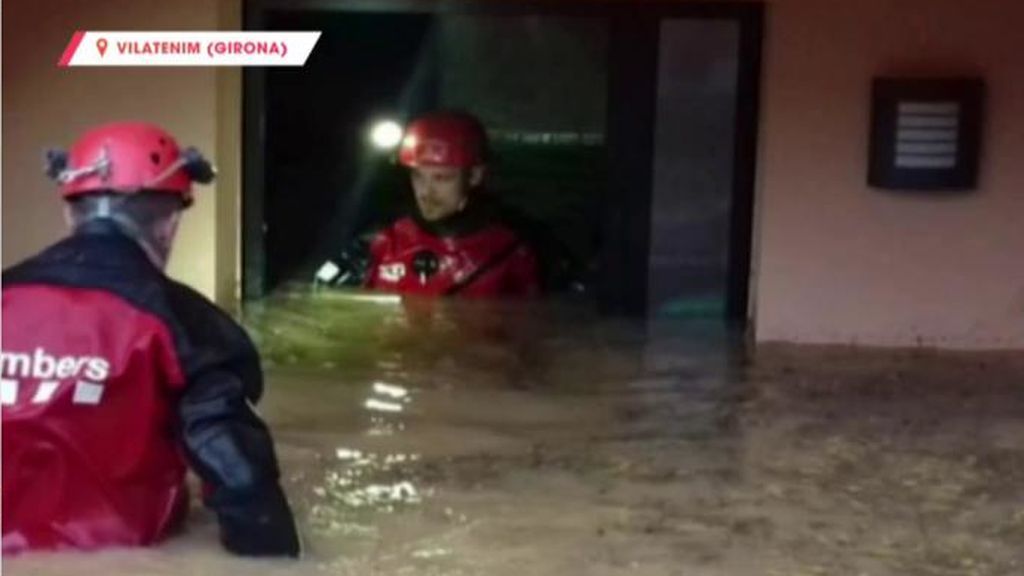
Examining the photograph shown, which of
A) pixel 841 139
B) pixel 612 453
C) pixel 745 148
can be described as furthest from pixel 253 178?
pixel 612 453

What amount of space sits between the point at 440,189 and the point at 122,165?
2.70 m

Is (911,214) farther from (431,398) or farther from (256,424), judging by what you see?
(256,424)

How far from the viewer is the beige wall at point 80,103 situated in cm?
548

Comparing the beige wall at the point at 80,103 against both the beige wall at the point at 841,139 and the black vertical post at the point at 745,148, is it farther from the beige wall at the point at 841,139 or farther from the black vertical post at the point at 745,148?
the black vertical post at the point at 745,148

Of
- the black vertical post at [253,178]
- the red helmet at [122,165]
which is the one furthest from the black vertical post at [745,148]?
the red helmet at [122,165]

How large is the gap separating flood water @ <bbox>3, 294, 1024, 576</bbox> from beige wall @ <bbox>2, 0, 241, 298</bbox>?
0.43 m

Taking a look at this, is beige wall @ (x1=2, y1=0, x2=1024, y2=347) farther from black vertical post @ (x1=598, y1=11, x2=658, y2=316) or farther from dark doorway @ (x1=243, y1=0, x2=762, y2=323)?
black vertical post @ (x1=598, y1=11, x2=658, y2=316)

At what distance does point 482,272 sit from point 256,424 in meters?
2.65

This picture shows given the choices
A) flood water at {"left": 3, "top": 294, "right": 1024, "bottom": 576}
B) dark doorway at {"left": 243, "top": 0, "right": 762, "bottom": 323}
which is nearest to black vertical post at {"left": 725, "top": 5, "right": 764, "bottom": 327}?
dark doorway at {"left": 243, "top": 0, "right": 762, "bottom": 323}

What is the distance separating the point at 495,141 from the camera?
7285 millimetres

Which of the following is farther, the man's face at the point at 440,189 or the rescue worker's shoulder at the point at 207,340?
the man's face at the point at 440,189

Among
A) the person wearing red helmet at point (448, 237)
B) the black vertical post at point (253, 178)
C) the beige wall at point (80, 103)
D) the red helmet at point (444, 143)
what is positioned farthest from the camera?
the red helmet at point (444, 143)

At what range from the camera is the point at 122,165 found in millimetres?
3594

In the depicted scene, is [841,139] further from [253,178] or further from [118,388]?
[118,388]
